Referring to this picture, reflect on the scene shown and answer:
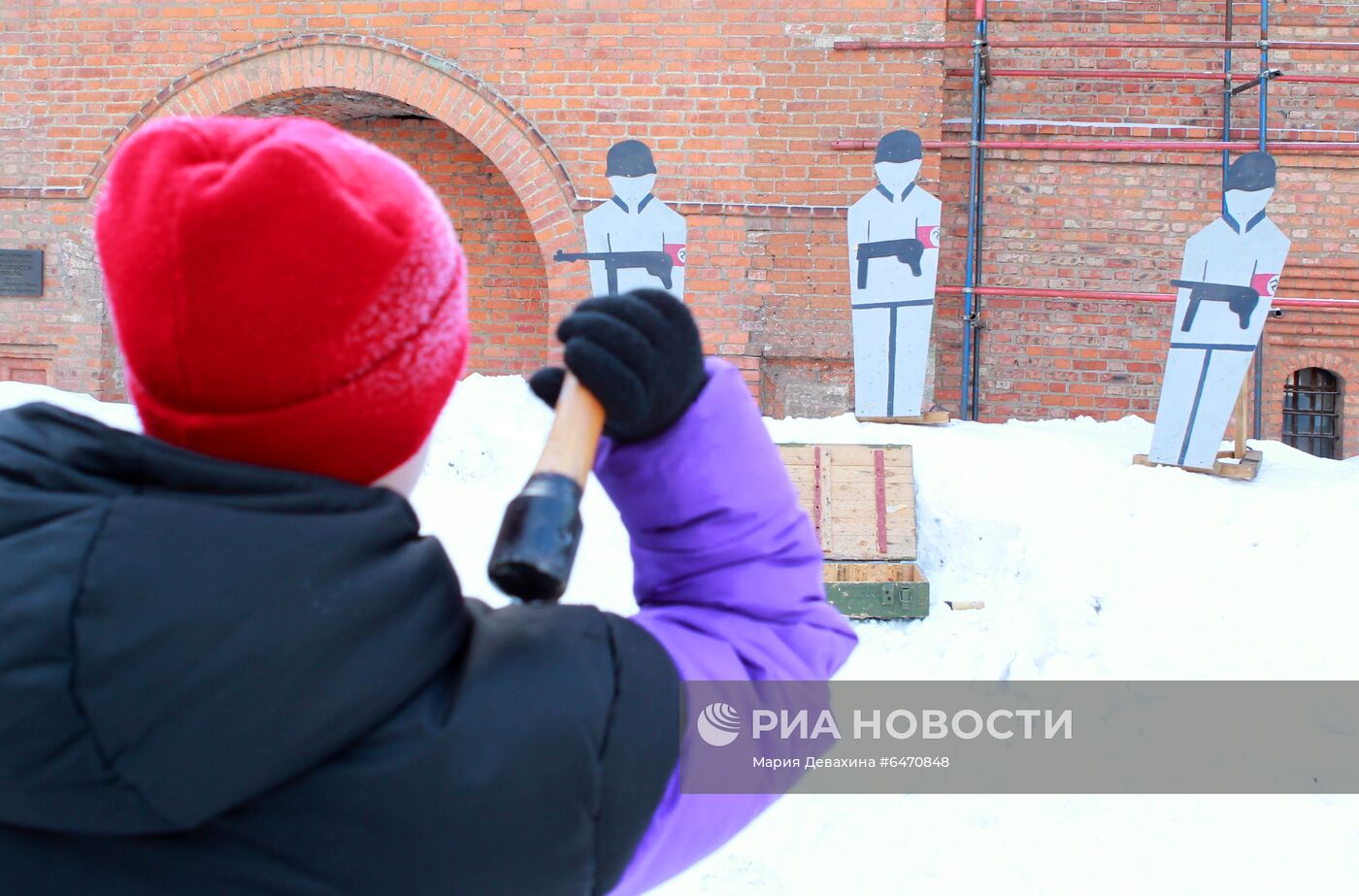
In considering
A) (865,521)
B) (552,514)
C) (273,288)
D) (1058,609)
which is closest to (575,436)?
(552,514)

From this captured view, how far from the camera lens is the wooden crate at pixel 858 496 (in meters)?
4.59

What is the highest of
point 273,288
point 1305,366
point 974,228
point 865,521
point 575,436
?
point 974,228

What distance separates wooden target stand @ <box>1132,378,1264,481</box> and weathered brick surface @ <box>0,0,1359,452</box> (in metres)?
1.65

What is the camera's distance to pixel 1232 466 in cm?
550

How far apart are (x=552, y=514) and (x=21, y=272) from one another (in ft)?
26.8

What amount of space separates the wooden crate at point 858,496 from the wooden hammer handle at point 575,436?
3.79 meters

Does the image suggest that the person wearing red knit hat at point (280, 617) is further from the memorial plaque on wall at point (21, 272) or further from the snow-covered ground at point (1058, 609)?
the memorial plaque on wall at point (21, 272)

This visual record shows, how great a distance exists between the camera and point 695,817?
0.78m

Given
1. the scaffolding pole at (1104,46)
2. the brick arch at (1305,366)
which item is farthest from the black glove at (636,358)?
the brick arch at (1305,366)

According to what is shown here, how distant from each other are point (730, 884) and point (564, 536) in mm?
2517

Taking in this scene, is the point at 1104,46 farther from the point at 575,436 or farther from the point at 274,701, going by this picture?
the point at 274,701

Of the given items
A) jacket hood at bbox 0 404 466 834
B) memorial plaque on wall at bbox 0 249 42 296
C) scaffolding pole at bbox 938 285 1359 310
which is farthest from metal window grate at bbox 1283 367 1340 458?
memorial plaque on wall at bbox 0 249 42 296

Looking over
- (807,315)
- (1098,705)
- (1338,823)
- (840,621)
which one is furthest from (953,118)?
(840,621)

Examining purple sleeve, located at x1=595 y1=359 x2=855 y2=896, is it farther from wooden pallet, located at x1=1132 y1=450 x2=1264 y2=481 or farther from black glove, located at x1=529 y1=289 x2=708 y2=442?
wooden pallet, located at x1=1132 y1=450 x2=1264 y2=481
